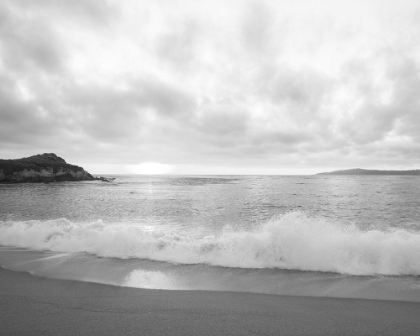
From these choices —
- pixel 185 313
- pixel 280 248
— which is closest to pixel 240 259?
pixel 280 248

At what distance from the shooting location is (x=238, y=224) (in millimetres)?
16531

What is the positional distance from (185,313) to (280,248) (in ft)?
15.6

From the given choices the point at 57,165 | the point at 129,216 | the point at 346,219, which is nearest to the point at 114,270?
the point at 129,216

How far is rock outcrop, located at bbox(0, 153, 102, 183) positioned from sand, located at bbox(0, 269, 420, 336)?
89592 millimetres

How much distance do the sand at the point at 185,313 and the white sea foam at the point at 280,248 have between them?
228 cm

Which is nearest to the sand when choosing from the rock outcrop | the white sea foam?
the white sea foam

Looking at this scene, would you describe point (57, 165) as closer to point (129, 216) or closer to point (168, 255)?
point (129, 216)

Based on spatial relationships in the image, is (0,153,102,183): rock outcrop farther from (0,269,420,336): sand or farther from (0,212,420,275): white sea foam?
(0,269,420,336): sand

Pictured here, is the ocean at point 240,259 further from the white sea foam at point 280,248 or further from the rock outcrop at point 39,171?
the rock outcrop at point 39,171

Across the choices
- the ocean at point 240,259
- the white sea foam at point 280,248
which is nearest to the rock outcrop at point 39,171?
the ocean at point 240,259

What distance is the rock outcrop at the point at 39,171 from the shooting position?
73.6 meters

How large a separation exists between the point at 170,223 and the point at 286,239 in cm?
1013

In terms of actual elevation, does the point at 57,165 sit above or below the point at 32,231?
above

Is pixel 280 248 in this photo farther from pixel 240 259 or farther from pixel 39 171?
pixel 39 171
